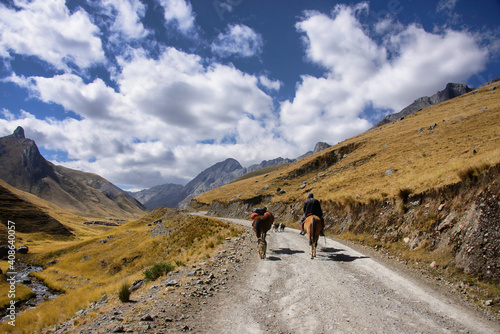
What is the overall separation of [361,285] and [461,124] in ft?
157

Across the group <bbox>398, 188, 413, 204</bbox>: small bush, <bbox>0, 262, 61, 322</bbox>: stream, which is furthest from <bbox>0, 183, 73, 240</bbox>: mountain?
<bbox>398, 188, 413, 204</bbox>: small bush

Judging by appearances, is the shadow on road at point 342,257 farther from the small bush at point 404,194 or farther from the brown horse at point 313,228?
the small bush at point 404,194

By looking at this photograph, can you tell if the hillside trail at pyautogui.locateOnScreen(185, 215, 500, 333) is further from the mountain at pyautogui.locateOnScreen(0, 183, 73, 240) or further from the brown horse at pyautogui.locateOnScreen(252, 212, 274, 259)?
the mountain at pyautogui.locateOnScreen(0, 183, 73, 240)

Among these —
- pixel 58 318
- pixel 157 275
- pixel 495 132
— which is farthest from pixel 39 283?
pixel 495 132

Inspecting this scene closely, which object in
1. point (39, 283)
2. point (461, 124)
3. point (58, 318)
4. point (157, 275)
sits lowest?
point (39, 283)

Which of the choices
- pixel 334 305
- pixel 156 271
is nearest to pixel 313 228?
pixel 334 305

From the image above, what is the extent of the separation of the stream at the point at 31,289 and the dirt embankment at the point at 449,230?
3828 cm

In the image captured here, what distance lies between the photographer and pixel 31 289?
34656 mm

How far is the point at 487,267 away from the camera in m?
7.66

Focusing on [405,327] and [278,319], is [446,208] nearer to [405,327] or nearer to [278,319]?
[405,327]

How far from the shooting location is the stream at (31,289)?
27.9m

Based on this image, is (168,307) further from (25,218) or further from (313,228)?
(25,218)

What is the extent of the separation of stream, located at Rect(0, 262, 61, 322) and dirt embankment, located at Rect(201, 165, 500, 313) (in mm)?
38278

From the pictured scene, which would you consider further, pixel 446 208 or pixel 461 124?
pixel 461 124
